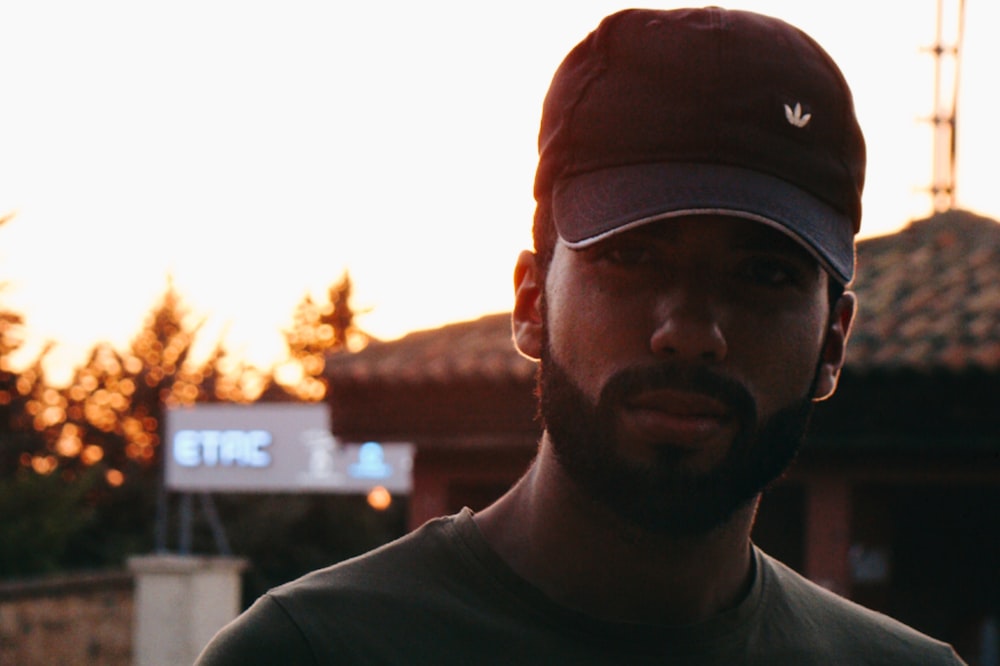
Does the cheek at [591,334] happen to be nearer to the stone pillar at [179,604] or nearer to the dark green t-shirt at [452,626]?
the dark green t-shirt at [452,626]

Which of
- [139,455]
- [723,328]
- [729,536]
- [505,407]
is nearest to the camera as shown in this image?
[723,328]

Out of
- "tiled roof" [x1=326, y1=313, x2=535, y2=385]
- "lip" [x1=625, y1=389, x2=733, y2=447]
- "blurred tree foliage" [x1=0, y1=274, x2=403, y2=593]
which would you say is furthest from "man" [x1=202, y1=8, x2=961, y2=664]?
"blurred tree foliage" [x1=0, y1=274, x2=403, y2=593]

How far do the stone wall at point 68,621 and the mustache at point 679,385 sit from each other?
10713 millimetres

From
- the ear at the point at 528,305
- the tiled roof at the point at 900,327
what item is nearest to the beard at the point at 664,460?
the ear at the point at 528,305

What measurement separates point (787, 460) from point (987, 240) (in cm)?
1215

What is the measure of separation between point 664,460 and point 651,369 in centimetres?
11

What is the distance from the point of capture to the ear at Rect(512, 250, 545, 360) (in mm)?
2094

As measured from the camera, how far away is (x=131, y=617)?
521 inches

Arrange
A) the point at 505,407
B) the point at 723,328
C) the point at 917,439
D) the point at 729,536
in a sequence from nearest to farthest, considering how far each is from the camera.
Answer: the point at 723,328 → the point at 729,536 → the point at 917,439 → the point at 505,407

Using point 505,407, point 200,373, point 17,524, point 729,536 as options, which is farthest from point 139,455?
point 729,536

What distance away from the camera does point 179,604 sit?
1284 cm

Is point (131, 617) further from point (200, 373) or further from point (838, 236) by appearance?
point (200, 373)

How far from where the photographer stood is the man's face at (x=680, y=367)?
6.02ft

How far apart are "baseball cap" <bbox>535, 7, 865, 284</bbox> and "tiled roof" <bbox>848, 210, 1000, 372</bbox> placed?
8452 mm
